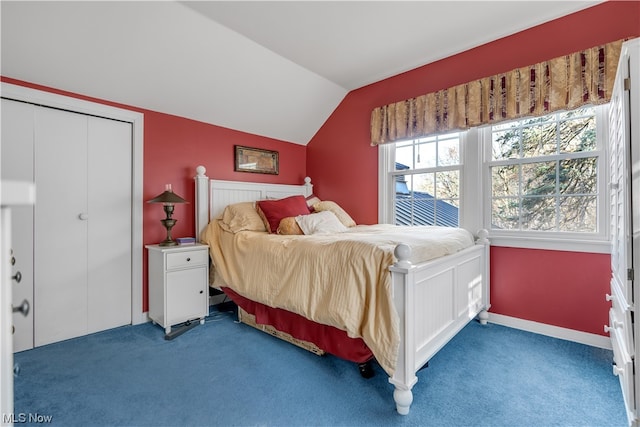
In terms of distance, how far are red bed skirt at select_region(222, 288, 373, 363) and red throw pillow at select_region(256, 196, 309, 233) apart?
0.71 m

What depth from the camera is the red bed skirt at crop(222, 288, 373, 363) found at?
1.75 meters

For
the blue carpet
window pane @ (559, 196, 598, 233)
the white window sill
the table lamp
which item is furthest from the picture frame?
window pane @ (559, 196, 598, 233)

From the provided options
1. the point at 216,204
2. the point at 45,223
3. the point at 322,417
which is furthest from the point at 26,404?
the point at 216,204

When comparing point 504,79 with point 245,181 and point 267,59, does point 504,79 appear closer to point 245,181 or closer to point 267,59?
point 267,59

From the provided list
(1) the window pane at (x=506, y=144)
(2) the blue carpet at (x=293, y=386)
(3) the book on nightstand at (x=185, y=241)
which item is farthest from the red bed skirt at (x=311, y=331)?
(1) the window pane at (x=506, y=144)

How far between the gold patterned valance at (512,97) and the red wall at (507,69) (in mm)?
125

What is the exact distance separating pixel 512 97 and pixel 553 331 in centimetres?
189

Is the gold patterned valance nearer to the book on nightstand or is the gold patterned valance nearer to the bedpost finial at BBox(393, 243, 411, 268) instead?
the bedpost finial at BBox(393, 243, 411, 268)

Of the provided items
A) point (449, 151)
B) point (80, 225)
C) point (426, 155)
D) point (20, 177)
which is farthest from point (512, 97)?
point (20, 177)

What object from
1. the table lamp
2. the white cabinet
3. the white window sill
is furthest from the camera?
the table lamp

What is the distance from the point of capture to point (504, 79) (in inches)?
98.3

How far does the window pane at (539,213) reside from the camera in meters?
2.44

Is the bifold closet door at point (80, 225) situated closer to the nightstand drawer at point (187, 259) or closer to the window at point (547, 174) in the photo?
the nightstand drawer at point (187, 259)

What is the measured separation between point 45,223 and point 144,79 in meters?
1.38
